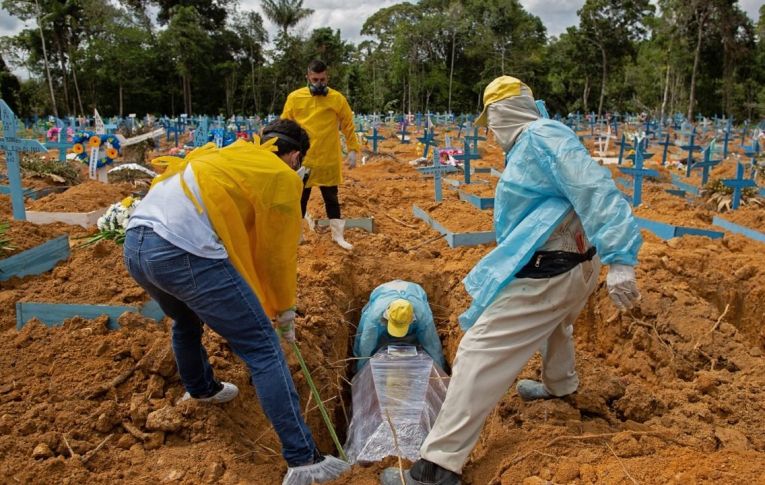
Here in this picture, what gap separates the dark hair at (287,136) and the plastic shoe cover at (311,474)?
1.29 m

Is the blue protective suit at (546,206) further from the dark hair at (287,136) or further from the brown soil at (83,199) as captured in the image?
the brown soil at (83,199)

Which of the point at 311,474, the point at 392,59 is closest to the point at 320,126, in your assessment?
the point at 311,474

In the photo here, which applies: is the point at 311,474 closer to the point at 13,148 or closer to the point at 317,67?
the point at 317,67

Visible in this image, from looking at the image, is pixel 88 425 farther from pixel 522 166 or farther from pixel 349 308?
pixel 349 308

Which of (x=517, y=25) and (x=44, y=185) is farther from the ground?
(x=517, y=25)

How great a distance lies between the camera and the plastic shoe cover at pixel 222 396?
2.67m

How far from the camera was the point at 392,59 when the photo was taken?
44281 millimetres

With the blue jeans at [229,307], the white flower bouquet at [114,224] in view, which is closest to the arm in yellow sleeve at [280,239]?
the blue jeans at [229,307]

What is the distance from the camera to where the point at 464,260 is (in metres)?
5.57

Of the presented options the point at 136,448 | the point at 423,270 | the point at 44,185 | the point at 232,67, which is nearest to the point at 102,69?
the point at 232,67

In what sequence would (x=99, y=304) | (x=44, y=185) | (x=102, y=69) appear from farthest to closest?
(x=102, y=69) < (x=44, y=185) < (x=99, y=304)

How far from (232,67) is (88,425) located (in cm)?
3956

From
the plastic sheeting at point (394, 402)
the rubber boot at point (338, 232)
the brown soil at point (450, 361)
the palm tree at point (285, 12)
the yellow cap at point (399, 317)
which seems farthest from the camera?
the palm tree at point (285, 12)

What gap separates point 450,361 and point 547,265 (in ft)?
8.45
